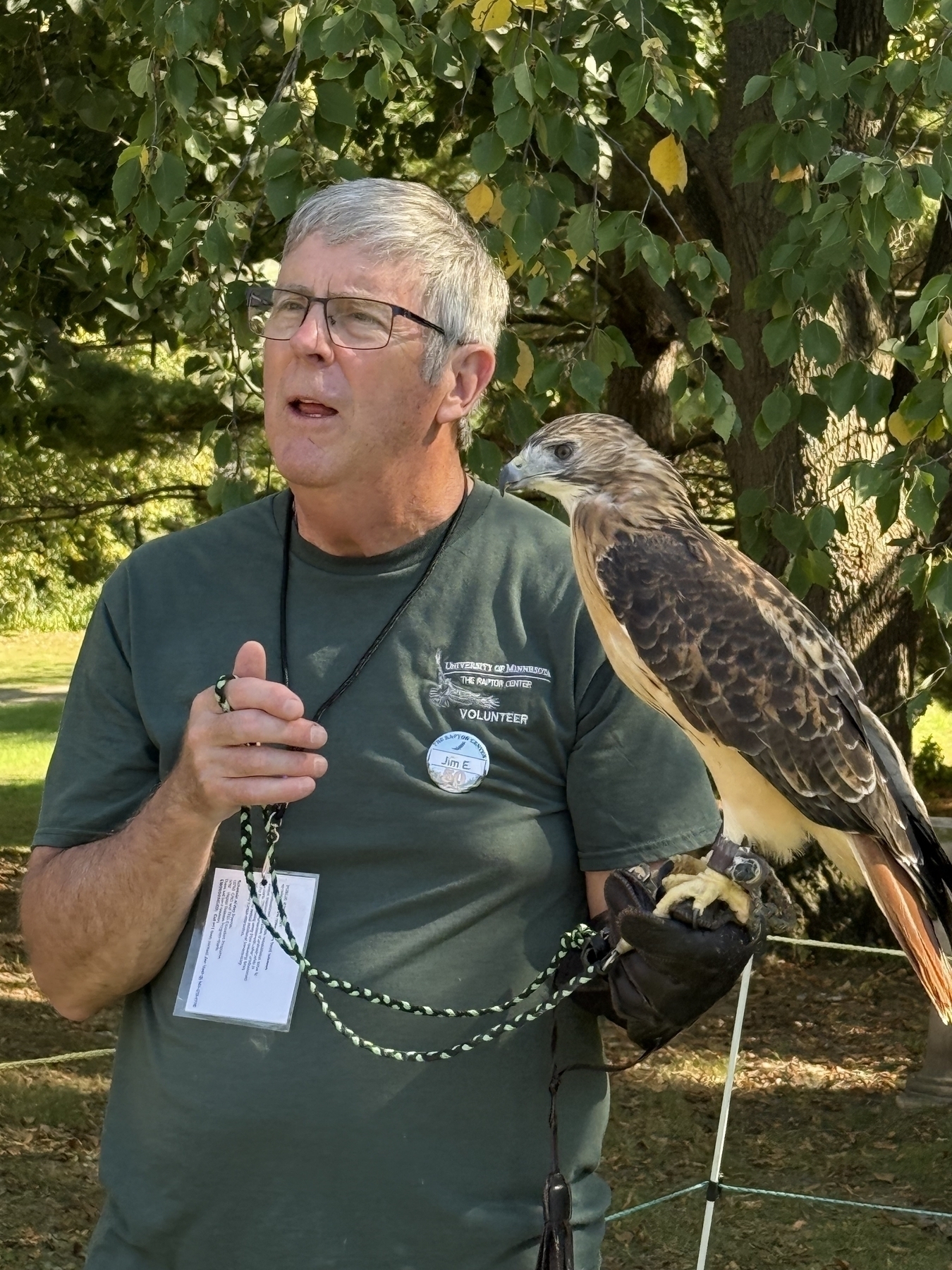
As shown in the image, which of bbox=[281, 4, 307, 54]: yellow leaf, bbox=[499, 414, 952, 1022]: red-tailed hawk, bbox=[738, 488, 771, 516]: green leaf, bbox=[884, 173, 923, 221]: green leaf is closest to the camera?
bbox=[499, 414, 952, 1022]: red-tailed hawk

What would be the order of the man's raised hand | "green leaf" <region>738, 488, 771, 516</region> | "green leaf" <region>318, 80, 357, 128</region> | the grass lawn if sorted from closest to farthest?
the man's raised hand → "green leaf" <region>318, 80, 357, 128</region> → "green leaf" <region>738, 488, 771, 516</region> → the grass lawn

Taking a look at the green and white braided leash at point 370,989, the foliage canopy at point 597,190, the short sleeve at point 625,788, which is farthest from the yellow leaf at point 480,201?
the green and white braided leash at point 370,989

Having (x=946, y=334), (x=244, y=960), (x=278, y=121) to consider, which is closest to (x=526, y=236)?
(x=278, y=121)

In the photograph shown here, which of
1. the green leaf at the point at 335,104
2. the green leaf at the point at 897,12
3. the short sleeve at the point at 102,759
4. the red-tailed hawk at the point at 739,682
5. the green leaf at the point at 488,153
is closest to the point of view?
the red-tailed hawk at the point at 739,682

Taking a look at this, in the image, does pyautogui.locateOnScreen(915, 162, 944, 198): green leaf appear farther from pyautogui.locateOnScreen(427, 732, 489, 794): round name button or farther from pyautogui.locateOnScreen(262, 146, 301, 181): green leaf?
pyautogui.locateOnScreen(427, 732, 489, 794): round name button

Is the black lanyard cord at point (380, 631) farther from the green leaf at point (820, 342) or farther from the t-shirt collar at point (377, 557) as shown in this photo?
the green leaf at point (820, 342)

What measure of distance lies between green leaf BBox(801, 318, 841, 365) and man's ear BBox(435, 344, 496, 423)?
145 centimetres

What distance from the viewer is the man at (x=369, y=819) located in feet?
6.88

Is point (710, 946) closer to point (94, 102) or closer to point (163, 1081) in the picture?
point (163, 1081)

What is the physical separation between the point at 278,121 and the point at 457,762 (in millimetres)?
2115

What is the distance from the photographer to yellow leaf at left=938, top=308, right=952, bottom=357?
3.32 meters

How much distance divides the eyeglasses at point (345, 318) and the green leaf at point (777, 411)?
1.66 m

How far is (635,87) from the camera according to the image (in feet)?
11.1

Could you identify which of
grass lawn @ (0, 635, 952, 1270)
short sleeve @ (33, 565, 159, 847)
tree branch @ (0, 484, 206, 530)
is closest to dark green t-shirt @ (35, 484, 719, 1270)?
short sleeve @ (33, 565, 159, 847)
